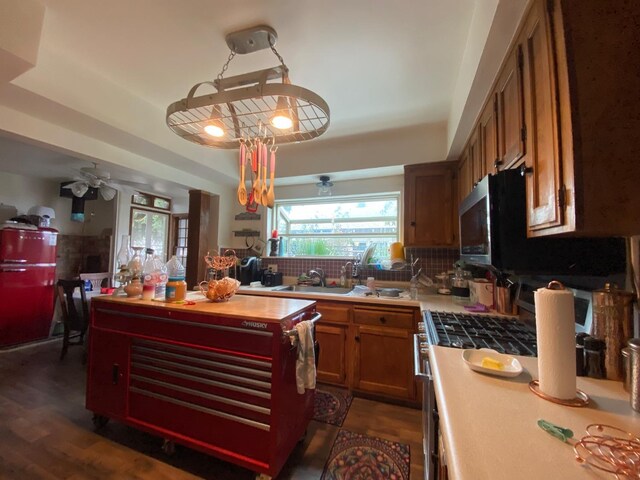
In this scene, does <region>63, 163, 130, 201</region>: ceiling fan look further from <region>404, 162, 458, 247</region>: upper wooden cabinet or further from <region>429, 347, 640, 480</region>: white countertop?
<region>429, 347, 640, 480</region>: white countertop

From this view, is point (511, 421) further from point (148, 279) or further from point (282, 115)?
point (148, 279)

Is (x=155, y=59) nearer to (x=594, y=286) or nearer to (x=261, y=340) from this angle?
(x=261, y=340)

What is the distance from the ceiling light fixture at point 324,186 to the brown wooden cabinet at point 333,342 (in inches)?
56.2

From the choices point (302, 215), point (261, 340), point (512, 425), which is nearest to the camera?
point (512, 425)

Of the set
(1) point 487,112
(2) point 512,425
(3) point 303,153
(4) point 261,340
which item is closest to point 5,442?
(4) point 261,340

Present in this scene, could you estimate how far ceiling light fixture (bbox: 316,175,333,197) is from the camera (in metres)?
3.16

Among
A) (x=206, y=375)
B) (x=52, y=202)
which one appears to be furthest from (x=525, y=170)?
(x=52, y=202)

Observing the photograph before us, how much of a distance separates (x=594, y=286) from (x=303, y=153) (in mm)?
2659

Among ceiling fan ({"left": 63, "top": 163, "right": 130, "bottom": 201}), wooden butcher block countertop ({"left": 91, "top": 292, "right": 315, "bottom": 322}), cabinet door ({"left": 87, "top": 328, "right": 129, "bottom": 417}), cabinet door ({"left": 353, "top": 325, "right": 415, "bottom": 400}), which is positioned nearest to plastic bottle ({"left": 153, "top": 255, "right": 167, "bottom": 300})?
wooden butcher block countertop ({"left": 91, "top": 292, "right": 315, "bottom": 322})

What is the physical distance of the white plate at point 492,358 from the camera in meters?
0.87

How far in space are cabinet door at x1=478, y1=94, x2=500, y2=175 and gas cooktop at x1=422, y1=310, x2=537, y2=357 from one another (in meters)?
0.87

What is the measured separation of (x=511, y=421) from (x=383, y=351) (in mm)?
1675

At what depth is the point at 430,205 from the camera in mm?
2561

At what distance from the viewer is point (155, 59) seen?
1743 mm
